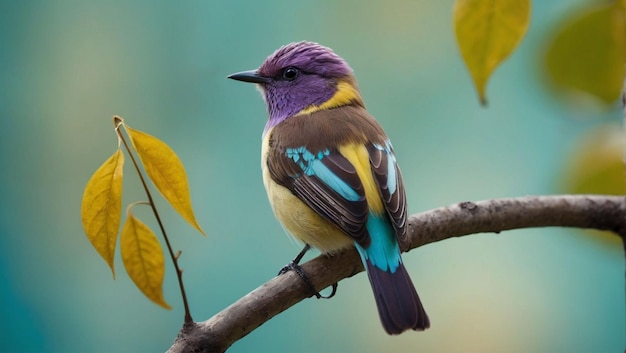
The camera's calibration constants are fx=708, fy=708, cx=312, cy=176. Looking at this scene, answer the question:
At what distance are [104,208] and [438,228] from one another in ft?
3.32

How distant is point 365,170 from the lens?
2.13 metres

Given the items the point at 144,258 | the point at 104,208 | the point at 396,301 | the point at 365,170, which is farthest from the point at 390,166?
the point at 104,208

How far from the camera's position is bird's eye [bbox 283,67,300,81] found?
2.71 m

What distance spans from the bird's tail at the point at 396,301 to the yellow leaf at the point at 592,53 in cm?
68

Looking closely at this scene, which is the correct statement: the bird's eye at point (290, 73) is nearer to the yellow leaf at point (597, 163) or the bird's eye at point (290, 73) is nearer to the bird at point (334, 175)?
the bird at point (334, 175)

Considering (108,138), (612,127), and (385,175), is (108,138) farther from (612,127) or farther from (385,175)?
(612,127)

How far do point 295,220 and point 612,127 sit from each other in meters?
0.96

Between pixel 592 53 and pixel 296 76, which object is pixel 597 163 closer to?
pixel 592 53

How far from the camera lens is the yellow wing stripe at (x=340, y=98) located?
2.60 meters

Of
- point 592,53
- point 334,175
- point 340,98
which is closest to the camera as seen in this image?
point 592,53

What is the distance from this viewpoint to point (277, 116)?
2646 mm

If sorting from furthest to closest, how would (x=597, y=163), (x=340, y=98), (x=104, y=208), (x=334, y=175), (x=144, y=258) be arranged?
(x=340, y=98)
(x=334, y=175)
(x=597, y=163)
(x=144, y=258)
(x=104, y=208)

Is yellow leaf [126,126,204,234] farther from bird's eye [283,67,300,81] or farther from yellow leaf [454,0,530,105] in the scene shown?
bird's eye [283,67,300,81]

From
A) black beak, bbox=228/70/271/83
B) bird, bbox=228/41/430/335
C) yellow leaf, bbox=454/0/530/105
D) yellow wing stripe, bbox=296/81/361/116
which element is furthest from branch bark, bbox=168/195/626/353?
black beak, bbox=228/70/271/83
